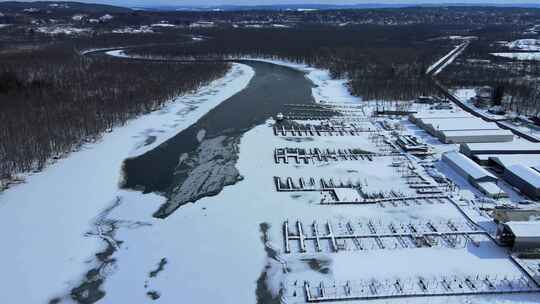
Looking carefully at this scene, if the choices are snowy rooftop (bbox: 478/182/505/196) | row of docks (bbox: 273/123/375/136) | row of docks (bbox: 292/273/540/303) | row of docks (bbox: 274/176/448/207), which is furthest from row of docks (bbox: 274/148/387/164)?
row of docks (bbox: 292/273/540/303)

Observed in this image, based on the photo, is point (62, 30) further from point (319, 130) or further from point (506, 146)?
point (506, 146)

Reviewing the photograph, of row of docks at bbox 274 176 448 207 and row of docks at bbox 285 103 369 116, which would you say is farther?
row of docks at bbox 285 103 369 116

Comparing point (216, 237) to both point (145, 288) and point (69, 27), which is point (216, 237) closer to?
point (145, 288)

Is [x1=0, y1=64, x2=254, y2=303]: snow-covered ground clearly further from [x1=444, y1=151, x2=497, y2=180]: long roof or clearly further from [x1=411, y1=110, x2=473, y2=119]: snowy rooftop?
[x1=411, y1=110, x2=473, y2=119]: snowy rooftop

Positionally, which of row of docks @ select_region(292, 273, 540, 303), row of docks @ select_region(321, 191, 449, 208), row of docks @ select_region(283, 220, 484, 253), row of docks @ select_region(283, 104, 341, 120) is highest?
row of docks @ select_region(283, 104, 341, 120)

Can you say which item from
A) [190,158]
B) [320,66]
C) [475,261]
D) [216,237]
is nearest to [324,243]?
[216,237]

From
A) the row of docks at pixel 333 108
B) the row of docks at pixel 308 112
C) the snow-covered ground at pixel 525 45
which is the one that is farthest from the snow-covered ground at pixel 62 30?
the snow-covered ground at pixel 525 45

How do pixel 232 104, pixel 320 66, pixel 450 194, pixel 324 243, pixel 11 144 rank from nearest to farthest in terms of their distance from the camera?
1. pixel 324 243
2. pixel 450 194
3. pixel 11 144
4. pixel 232 104
5. pixel 320 66
